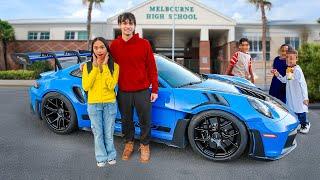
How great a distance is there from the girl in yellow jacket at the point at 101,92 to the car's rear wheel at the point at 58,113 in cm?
110

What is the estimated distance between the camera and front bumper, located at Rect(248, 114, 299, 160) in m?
3.87

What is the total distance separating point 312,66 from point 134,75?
6.60 metres

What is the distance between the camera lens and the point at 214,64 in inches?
1161

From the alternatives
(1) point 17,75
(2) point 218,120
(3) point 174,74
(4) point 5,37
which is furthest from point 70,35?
(2) point 218,120

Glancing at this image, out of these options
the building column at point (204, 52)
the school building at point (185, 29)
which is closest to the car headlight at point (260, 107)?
the school building at point (185, 29)

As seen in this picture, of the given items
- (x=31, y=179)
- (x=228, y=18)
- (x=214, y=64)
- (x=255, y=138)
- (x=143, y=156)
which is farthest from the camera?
(x=214, y=64)

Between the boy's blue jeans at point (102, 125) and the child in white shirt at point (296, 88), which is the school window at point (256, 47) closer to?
the child in white shirt at point (296, 88)

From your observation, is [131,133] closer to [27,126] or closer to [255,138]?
[255,138]

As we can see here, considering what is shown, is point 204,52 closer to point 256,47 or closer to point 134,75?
point 256,47

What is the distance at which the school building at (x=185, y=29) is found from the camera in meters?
26.3

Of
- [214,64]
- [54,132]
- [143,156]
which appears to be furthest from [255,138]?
[214,64]

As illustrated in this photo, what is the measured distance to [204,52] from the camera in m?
26.9

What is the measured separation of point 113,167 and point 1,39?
2578cm

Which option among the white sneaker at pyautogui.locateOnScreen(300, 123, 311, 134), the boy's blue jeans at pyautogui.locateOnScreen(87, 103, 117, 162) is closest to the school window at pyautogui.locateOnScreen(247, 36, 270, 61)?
the white sneaker at pyautogui.locateOnScreen(300, 123, 311, 134)
